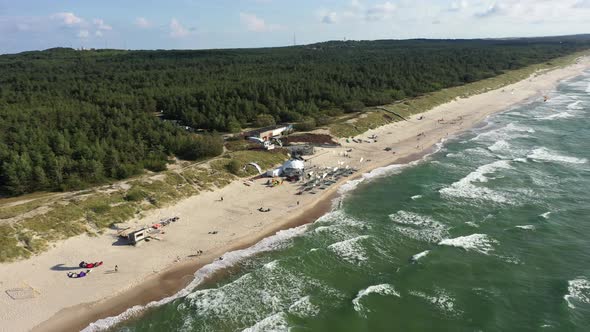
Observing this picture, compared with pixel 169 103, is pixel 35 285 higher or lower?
lower

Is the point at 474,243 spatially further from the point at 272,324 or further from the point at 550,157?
the point at 550,157

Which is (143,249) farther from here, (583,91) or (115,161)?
(583,91)

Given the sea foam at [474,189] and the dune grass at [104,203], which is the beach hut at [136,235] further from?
the sea foam at [474,189]

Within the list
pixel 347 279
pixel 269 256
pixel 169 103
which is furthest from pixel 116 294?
pixel 169 103

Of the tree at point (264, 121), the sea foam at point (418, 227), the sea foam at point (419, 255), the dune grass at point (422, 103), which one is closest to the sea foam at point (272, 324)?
the sea foam at point (419, 255)

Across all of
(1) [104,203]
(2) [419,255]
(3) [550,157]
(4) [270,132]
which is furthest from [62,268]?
(3) [550,157]

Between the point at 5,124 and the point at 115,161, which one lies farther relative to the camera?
the point at 5,124
